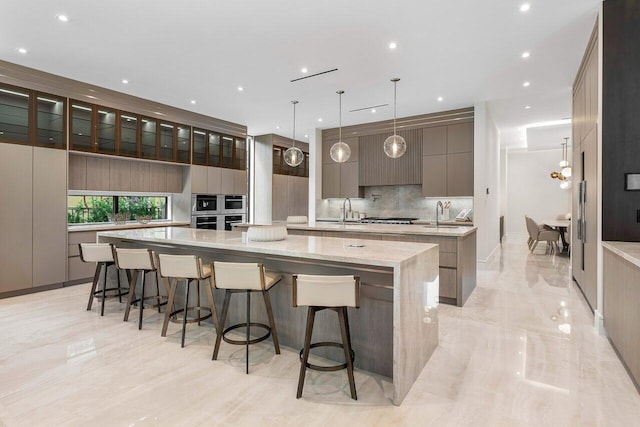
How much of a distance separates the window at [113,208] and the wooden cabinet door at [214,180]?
898 mm

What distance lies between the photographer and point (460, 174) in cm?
668

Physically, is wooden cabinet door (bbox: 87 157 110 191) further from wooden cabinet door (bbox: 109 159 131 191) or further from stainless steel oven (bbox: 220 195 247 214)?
stainless steel oven (bbox: 220 195 247 214)

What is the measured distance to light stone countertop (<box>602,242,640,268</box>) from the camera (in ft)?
7.28

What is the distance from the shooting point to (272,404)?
2.11 m

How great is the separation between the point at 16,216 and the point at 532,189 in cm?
1396

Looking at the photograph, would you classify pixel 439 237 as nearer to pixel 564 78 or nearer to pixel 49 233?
pixel 564 78

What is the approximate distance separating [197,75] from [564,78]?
5.43 m

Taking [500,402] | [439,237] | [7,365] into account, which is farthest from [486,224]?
[7,365]

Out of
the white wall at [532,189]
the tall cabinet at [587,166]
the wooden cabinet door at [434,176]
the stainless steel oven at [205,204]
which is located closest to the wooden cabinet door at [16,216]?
the stainless steel oven at [205,204]

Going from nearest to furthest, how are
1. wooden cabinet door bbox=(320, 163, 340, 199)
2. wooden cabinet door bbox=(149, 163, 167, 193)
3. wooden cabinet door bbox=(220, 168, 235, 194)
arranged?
wooden cabinet door bbox=(149, 163, 167, 193), wooden cabinet door bbox=(220, 168, 235, 194), wooden cabinet door bbox=(320, 163, 340, 199)

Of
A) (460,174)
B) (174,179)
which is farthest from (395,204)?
(174,179)

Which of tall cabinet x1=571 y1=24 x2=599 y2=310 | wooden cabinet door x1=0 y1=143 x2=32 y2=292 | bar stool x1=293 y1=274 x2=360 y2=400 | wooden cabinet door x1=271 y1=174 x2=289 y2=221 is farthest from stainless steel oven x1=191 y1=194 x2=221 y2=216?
tall cabinet x1=571 y1=24 x2=599 y2=310

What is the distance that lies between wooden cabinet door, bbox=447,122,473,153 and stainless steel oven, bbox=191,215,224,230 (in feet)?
16.8

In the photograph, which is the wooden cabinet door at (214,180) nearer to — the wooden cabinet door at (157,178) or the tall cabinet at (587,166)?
the wooden cabinet door at (157,178)
